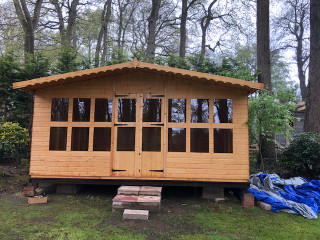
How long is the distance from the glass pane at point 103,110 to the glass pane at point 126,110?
24 cm

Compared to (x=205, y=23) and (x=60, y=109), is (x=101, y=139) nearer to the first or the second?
(x=60, y=109)

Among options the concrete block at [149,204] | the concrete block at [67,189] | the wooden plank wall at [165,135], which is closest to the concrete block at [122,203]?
the concrete block at [149,204]

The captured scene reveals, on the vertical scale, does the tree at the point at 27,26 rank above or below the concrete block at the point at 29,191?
above

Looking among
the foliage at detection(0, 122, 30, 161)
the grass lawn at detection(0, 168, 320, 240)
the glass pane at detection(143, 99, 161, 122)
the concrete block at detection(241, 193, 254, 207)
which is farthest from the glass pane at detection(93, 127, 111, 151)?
the foliage at detection(0, 122, 30, 161)

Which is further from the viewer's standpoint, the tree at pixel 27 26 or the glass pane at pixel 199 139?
the tree at pixel 27 26

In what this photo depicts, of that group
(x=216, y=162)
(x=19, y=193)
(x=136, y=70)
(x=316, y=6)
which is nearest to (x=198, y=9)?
(x=316, y=6)

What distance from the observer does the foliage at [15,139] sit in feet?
23.6

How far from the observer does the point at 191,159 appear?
17.1 feet

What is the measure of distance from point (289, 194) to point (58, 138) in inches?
213

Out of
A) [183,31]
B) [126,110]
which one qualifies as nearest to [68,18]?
[183,31]

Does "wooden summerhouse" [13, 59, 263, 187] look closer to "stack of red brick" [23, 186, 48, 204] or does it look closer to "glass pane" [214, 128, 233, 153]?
"glass pane" [214, 128, 233, 153]

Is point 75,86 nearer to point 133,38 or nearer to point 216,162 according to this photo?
point 216,162

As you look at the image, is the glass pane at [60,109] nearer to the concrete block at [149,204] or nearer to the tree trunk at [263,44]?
the concrete block at [149,204]

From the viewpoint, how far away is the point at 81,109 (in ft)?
18.0
